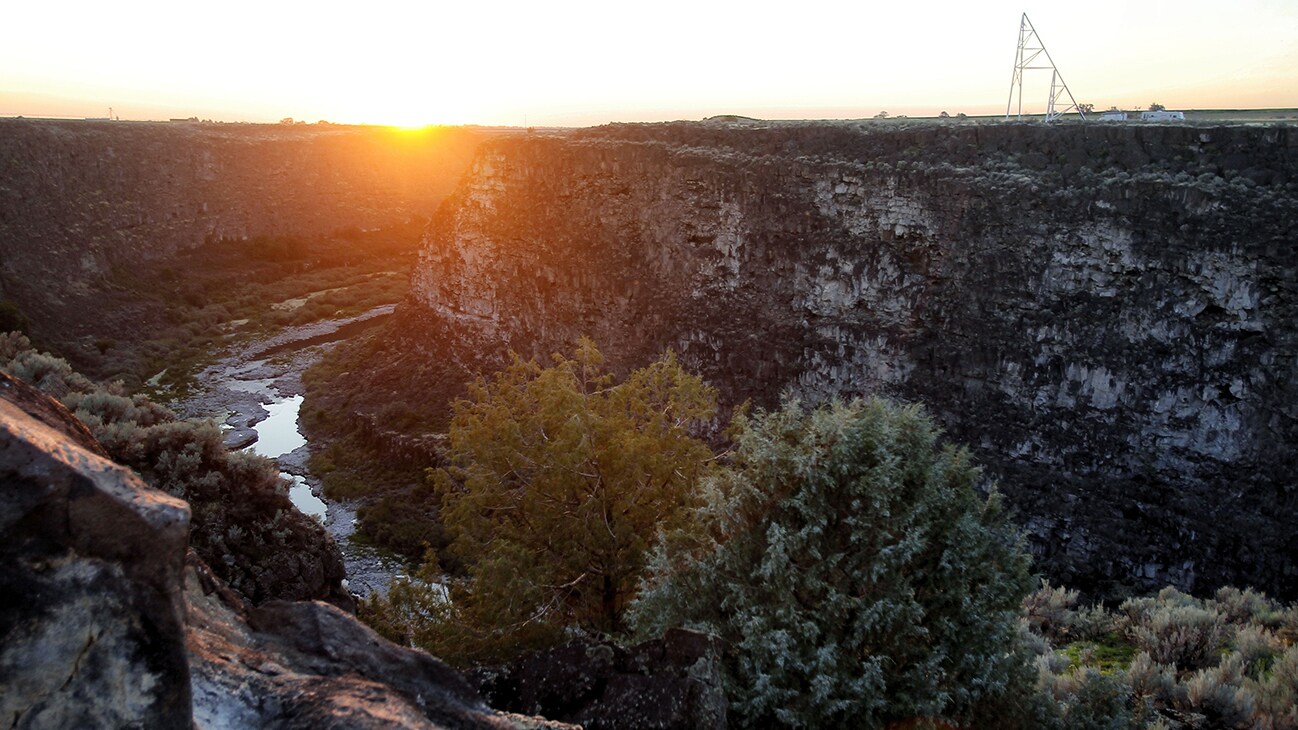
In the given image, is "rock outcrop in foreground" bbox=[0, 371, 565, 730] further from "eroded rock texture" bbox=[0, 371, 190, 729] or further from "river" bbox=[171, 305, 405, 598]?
"river" bbox=[171, 305, 405, 598]

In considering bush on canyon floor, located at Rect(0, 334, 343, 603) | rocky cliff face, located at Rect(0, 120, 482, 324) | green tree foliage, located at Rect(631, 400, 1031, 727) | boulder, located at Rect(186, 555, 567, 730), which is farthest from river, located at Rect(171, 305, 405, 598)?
boulder, located at Rect(186, 555, 567, 730)

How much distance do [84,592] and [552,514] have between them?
9.35 m

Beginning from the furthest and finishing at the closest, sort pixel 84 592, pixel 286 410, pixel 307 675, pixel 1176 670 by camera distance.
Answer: pixel 286 410
pixel 1176 670
pixel 307 675
pixel 84 592

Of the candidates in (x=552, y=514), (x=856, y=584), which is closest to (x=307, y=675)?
(x=856, y=584)

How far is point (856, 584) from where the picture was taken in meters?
8.60

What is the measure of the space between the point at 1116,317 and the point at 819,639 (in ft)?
49.1

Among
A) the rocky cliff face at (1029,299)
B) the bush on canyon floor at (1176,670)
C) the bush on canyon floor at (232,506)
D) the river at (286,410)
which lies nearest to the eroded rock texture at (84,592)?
the bush on canyon floor at (1176,670)

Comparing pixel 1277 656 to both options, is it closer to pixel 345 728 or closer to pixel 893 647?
pixel 893 647

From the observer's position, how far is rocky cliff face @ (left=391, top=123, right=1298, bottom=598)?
1820 centimetres

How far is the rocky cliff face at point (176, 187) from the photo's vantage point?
153ft

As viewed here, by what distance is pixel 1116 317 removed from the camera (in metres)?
19.6

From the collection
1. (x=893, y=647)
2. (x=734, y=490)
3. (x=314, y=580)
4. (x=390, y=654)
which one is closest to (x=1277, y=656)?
(x=893, y=647)

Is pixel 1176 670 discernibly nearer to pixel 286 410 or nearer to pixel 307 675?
pixel 307 675

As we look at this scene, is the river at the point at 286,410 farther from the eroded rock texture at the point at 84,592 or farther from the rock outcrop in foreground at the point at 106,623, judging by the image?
the eroded rock texture at the point at 84,592
